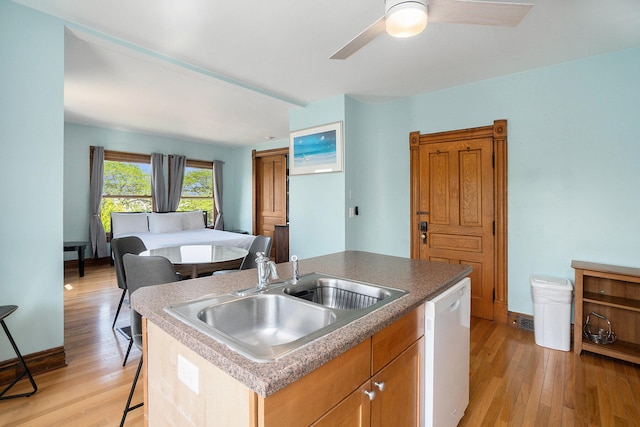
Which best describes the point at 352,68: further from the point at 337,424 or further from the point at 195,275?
the point at 337,424

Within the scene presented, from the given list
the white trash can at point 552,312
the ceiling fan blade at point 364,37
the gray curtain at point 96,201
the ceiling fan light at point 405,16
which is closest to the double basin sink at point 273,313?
the ceiling fan light at point 405,16

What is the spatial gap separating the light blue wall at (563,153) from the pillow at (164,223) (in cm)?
391

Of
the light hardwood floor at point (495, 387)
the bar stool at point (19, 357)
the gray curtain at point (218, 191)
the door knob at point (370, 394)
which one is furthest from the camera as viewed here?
the gray curtain at point (218, 191)

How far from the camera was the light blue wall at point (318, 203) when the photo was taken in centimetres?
368

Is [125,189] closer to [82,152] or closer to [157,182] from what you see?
[157,182]

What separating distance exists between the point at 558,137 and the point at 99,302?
5327 millimetres

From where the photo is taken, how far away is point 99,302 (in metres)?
3.72

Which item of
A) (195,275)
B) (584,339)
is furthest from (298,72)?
(584,339)

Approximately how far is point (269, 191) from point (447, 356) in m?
5.64

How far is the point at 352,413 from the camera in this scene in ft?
3.11

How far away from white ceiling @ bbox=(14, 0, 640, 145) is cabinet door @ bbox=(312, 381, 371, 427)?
7.22 ft

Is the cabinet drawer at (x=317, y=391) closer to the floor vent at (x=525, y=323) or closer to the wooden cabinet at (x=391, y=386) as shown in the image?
the wooden cabinet at (x=391, y=386)

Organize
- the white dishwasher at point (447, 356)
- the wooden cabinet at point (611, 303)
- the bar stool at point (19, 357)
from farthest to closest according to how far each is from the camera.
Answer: the wooden cabinet at point (611, 303), the bar stool at point (19, 357), the white dishwasher at point (447, 356)

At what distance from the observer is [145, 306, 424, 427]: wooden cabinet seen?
0.76 m
